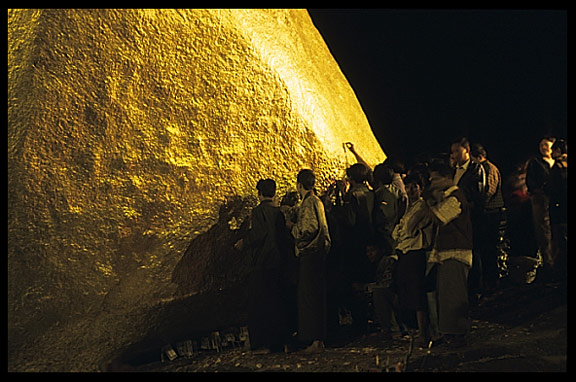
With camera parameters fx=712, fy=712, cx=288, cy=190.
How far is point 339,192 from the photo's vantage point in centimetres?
600

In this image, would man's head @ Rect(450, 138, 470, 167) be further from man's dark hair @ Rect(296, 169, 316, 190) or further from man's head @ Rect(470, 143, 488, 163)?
man's dark hair @ Rect(296, 169, 316, 190)

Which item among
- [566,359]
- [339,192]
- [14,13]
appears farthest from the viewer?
[339,192]

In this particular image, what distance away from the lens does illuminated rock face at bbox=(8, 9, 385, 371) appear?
5.27m

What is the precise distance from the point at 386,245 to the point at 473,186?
92 centimetres

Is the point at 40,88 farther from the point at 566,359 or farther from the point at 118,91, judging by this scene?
the point at 566,359

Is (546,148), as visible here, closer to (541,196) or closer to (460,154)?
(541,196)

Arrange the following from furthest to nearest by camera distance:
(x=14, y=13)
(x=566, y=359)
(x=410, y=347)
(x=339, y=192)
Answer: (x=339, y=192) < (x=14, y=13) < (x=410, y=347) < (x=566, y=359)

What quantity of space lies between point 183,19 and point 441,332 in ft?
10.2

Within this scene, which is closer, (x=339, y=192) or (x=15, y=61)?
(x=15, y=61)

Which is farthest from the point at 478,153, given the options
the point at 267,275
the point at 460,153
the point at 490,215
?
the point at 267,275

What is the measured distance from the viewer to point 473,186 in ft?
19.4

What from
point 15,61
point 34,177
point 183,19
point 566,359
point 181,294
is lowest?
point 566,359

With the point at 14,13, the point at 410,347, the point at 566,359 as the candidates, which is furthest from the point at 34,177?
the point at 566,359

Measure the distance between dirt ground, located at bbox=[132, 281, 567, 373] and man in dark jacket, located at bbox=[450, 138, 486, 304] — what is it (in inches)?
12.5
